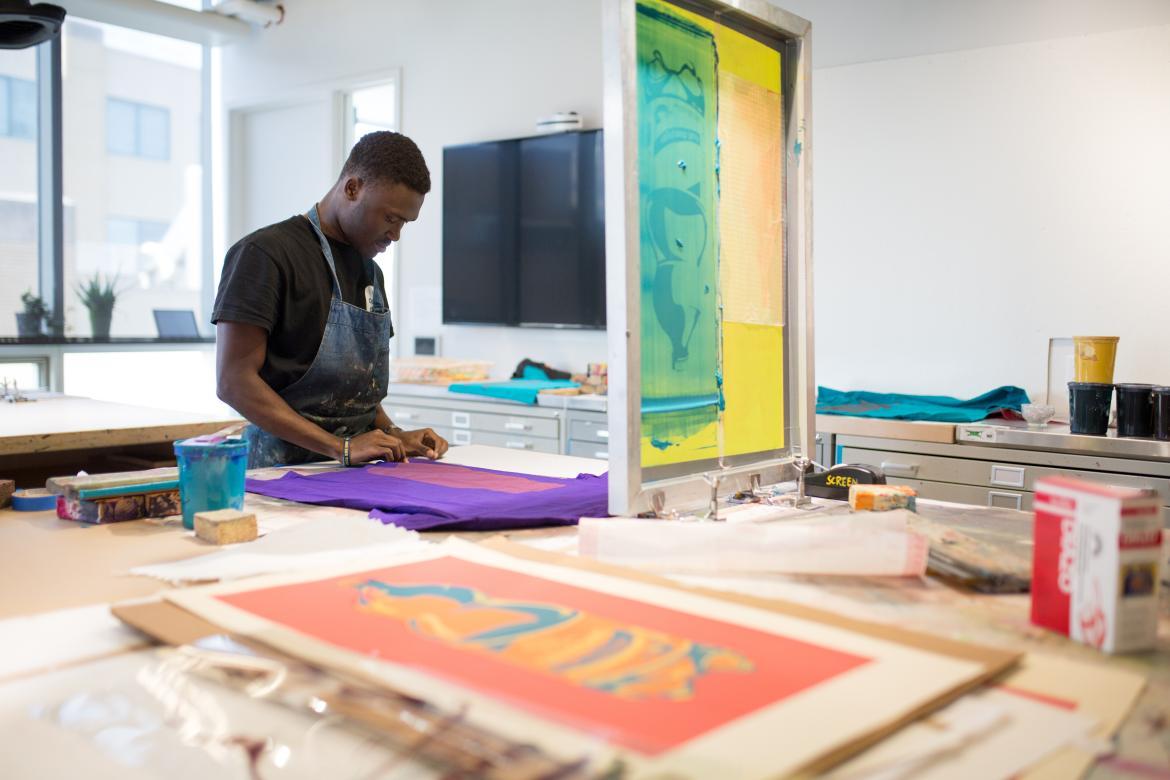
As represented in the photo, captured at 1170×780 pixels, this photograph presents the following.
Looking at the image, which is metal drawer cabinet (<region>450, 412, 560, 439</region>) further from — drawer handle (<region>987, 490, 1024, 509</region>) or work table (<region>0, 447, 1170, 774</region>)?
work table (<region>0, 447, 1170, 774</region>)

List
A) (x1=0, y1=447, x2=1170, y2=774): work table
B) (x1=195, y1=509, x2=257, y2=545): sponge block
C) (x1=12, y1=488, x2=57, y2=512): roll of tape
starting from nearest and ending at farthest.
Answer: (x1=0, y1=447, x2=1170, y2=774): work table, (x1=195, y1=509, x2=257, y2=545): sponge block, (x1=12, y1=488, x2=57, y2=512): roll of tape

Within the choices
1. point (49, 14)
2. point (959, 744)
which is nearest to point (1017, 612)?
point (959, 744)

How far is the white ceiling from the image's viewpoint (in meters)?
3.59

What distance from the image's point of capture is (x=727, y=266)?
1761 millimetres

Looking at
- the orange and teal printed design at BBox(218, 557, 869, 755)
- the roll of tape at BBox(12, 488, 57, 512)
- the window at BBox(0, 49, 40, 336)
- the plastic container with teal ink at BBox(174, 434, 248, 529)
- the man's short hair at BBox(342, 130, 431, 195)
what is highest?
the window at BBox(0, 49, 40, 336)

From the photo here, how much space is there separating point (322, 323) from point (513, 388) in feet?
7.13

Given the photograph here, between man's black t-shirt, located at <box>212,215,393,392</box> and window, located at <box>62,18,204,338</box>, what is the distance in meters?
4.71

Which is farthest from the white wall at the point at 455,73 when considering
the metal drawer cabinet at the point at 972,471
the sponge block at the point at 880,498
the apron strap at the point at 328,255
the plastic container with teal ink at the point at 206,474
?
the plastic container with teal ink at the point at 206,474

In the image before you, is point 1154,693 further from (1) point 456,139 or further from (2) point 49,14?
(1) point 456,139

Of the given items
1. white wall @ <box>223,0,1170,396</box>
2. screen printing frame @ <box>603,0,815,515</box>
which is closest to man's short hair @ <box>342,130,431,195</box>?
screen printing frame @ <box>603,0,815,515</box>

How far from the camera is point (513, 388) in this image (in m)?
4.54

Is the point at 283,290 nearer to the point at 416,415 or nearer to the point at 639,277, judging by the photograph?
the point at 639,277

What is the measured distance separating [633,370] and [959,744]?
0.82 metres

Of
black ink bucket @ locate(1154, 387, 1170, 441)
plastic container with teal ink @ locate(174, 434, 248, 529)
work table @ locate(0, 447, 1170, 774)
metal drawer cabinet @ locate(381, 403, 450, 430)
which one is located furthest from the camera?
metal drawer cabinet @ locate(381, 403, 450, 430)
